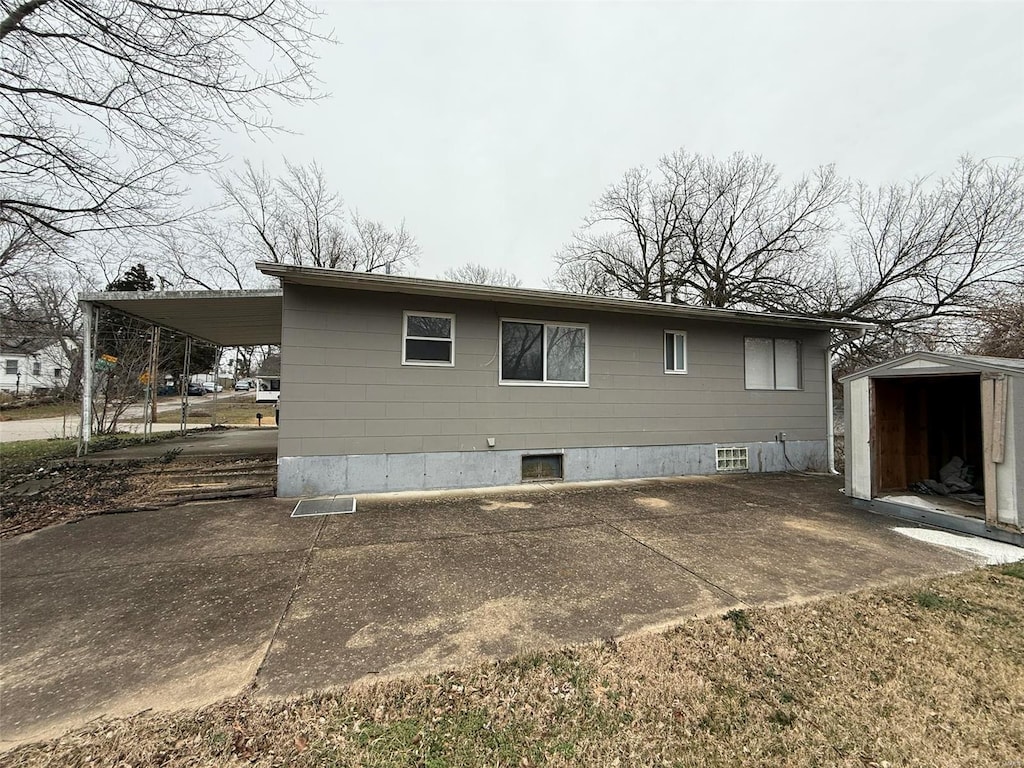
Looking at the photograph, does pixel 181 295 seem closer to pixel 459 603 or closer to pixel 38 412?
pixel 459 603

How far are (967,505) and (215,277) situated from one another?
2817cm

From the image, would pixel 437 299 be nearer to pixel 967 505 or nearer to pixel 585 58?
pixel 585 58

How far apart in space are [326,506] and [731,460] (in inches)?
284

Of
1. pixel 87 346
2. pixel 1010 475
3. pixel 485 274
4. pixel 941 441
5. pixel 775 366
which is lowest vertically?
pixel 1010 475

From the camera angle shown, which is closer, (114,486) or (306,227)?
(114,486)

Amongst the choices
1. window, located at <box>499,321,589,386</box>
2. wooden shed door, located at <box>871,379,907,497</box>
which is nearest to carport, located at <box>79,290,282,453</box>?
window, located at <box>499,321,589,386</box>

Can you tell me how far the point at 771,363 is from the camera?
843 cm

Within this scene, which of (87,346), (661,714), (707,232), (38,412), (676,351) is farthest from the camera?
(38,412)

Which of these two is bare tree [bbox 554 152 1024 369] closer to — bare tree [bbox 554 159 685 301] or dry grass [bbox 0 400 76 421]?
bare tree [bbox 554 159 685 301]

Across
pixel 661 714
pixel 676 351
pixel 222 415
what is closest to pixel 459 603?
pixel 661 714

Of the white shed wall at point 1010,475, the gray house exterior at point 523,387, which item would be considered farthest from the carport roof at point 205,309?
the white shed wall at point 1010,475

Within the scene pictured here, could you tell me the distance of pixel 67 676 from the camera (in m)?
2.13

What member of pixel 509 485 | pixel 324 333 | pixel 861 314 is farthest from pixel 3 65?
pixel 861 314

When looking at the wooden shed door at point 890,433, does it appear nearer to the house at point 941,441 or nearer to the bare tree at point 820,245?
the house at point 941,441
